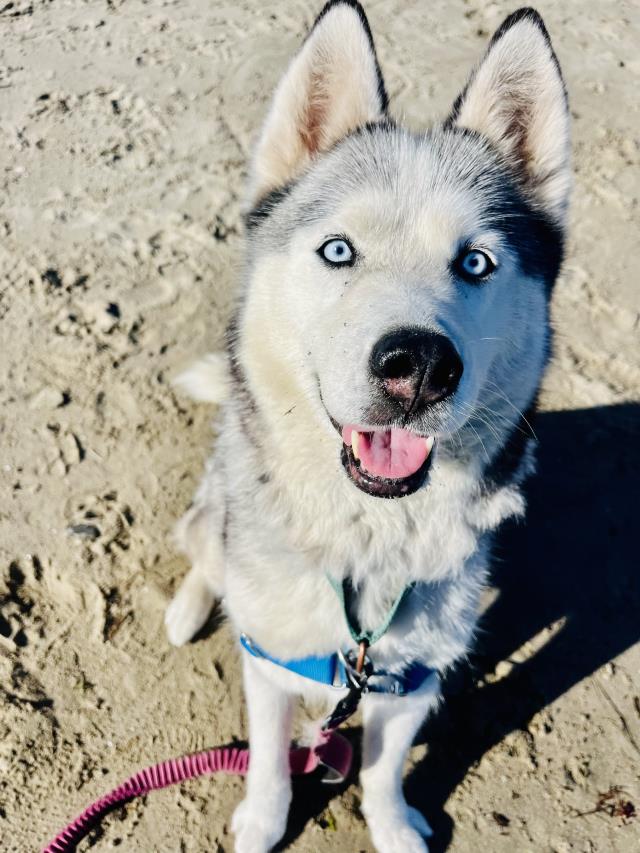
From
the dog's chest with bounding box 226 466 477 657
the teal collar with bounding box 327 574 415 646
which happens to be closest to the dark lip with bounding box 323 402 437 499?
the dog's chest with bounding box 226 466 477 657

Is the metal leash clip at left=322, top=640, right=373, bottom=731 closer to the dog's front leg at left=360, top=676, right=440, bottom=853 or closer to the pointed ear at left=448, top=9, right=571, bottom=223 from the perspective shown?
the dog's front leg at left=360, top=676, right=440, bottom=853

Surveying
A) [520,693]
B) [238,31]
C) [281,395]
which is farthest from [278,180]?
[238,31]

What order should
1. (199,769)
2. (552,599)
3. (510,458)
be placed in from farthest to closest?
1. (552,599)
2. (199,769)
3. (510,458)

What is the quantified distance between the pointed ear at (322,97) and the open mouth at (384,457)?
0.94 m

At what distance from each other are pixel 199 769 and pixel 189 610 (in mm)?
658

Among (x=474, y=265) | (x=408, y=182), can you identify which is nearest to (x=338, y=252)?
(x=408, y=182)

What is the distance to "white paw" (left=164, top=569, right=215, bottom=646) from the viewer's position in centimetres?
306

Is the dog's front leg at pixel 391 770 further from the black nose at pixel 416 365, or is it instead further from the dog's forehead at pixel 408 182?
the dog's forehead at pixel 408 182

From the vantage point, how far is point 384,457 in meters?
1.83

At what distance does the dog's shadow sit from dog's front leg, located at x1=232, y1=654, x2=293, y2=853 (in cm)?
21

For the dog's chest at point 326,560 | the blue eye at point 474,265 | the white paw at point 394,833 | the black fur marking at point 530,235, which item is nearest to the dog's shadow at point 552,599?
the white paw at point 394,833

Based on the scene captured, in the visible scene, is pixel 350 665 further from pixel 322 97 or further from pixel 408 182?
pixel 322 97

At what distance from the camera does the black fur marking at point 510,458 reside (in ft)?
6.57

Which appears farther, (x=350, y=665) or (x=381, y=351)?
(x=350, y=665)
